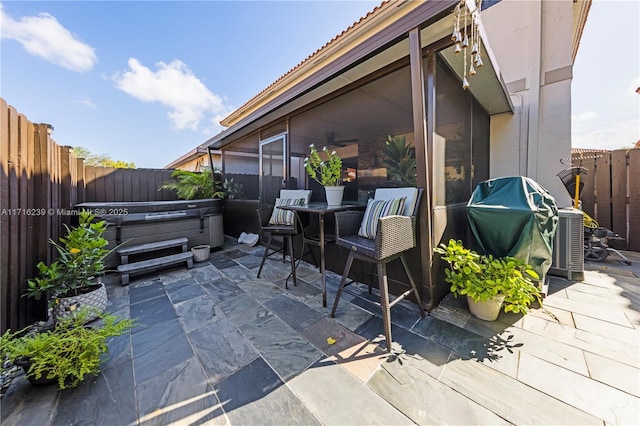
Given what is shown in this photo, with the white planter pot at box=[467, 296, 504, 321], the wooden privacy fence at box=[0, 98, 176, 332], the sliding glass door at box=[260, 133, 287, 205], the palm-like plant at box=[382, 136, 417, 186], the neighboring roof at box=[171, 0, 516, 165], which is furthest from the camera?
the sliding glass door at box=[260, 133, 287, 205]

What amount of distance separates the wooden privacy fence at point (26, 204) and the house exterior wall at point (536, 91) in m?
5.97

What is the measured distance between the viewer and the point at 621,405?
4.01 feet

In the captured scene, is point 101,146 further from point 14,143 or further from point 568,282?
point 568,282

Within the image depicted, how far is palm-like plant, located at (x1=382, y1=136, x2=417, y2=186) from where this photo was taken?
240 centimetres

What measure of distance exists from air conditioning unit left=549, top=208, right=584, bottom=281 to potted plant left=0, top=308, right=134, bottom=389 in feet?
15.4

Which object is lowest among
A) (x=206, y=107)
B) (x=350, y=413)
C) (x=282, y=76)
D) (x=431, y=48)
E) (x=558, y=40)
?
(x=350, y=413)

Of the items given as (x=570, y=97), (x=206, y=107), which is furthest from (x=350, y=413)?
(x=206, y=107)

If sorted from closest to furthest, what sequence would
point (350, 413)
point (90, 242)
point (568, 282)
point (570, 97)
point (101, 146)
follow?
point (350, 413), point (90, 242), point (568, 282), point (570, 97), point (101, 146)

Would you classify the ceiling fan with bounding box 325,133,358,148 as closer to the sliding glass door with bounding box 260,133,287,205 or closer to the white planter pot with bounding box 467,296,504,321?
the sliding glass door with bounding box 260,133,287,205

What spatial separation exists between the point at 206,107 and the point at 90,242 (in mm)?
10933

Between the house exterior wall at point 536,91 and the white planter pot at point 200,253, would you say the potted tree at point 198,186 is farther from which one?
the house exterior wall at point 536,91

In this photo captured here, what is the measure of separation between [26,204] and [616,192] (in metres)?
8.07

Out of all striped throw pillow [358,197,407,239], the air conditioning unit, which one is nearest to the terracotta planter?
striped throw pillow [358,197,407,239]

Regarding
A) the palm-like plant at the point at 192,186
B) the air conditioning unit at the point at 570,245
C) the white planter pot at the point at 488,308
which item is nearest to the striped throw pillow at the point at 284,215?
the white planter pot at the point at 488,308
